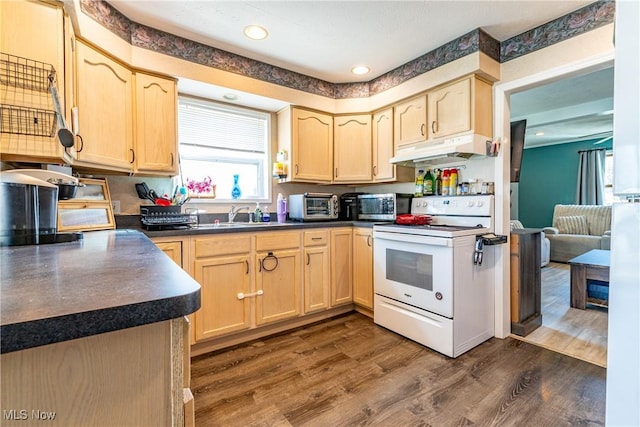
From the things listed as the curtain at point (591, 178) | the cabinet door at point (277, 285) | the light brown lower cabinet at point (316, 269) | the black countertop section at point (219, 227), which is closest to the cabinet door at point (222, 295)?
the cabinet door at point (277, 285)

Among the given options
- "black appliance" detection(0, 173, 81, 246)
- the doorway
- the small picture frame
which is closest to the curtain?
the doorway

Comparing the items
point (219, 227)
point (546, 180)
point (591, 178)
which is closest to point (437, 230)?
point (219, 227)

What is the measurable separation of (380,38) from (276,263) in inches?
78.4

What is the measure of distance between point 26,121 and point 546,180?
812cm

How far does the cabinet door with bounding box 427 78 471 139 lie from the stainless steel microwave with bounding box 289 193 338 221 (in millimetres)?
1127

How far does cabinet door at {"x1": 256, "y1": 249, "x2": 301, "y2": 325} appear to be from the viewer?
94.1 inches

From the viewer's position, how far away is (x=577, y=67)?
201cm

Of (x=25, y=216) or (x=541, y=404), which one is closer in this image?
(x=25, y=216)

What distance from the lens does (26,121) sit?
4.20ft

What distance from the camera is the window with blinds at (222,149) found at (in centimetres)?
270

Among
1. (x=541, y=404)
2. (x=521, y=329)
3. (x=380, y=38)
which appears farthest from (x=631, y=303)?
(x=380, y=38)

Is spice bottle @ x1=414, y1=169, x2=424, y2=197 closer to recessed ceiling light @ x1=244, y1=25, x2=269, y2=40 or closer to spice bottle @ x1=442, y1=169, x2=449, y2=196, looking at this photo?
spice bottle @ x1=442, y1=169, x2=449, y2=196

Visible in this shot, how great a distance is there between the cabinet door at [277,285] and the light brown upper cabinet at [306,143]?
0.88 metres

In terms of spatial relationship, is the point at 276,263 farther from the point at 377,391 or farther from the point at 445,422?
the point at 445,422
